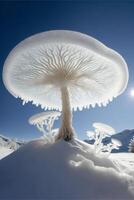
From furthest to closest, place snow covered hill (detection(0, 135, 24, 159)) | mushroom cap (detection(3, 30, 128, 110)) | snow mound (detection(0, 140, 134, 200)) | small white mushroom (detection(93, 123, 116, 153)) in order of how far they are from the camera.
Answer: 1. snow covered hill (detection(0, 135, 24, 159))
2. small white mushroom (detection(93, 123, 116, 153))
3. mushroom cap (detection(3, 30, 128, 110))
4. snow mound (detection(0, 140, 134, 200))

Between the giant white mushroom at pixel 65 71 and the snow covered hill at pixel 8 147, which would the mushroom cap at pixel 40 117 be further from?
the snow covered hill at pixel 8 147

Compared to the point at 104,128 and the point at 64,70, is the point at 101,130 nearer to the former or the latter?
the point at 104,128

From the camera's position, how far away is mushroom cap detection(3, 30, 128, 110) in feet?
18.0

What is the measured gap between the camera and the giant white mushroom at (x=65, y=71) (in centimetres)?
550

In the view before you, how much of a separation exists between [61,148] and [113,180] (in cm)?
146

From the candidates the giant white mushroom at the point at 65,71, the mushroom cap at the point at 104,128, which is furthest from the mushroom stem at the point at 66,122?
the mushroom cap at the point at 104,128

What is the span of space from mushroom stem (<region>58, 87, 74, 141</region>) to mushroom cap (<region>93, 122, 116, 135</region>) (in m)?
0.69

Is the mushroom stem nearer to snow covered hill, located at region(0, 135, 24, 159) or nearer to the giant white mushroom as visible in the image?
the giant white mushroom

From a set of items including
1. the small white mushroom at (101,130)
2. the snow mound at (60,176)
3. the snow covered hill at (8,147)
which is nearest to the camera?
the snow mound at (60,176)

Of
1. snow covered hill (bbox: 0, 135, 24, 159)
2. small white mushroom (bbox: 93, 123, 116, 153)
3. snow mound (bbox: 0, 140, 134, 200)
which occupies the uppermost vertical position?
small white mushroom (bbox: 93, 123, 116, 153)

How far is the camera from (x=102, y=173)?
4848 mm

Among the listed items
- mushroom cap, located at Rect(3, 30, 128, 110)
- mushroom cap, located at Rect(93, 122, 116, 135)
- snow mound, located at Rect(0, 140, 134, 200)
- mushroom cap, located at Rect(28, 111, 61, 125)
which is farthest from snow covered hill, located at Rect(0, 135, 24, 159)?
mushroom cap, located at Rect(93, 122, 116, 135)

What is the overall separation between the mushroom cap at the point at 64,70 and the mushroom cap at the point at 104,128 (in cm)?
145

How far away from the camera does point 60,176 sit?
474 cm
